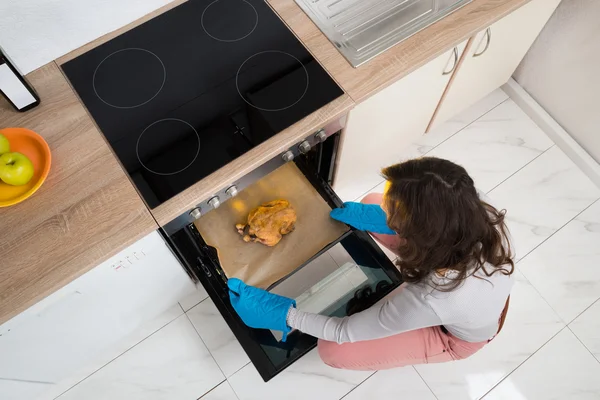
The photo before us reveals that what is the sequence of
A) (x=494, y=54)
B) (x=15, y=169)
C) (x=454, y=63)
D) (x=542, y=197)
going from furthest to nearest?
(x=542, y=197) → (x=494, y=54) → (x=454, y=63) → (x=15, y=169)

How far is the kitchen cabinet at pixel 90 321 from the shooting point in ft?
3.70

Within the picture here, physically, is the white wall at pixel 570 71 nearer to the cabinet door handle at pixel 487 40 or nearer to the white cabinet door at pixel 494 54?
the white cabinet door at pixel 494 54

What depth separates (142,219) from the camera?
1.08 meters

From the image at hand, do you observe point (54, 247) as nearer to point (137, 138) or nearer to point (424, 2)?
point (137, 138)

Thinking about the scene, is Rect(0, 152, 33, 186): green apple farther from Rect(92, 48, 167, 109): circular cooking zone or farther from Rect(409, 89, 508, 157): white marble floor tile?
Rect(409, 89, 508, 157): white marble floor tile

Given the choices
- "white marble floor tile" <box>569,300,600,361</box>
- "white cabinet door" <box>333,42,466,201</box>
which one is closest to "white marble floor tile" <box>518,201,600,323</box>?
"white marble floor tile" <box>569,300,600,361</box>

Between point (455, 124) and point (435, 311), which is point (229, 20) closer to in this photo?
point (435, 311)

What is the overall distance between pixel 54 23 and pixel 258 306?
0.92 metres

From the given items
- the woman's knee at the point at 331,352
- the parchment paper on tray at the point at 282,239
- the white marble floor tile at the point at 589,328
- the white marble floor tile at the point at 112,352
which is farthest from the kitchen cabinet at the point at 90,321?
the white marble floor tile at the point at 589,328

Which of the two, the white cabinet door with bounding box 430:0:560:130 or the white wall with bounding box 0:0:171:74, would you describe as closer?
the white wall with bounding box 0:0:171:74

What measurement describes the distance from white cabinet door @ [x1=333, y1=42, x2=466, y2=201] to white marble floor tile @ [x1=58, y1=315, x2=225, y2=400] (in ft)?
2.66

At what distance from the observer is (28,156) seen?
112 centimetres

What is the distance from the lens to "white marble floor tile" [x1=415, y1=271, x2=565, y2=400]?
5.55ft

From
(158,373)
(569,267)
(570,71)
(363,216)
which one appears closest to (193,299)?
(158,373)
